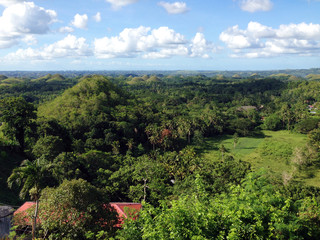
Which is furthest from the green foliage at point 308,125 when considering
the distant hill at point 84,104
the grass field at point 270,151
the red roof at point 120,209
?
the red roof at point 120,209

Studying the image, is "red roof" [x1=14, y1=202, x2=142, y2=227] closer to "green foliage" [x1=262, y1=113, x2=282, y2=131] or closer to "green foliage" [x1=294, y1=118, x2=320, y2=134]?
"green foliage" [x1=294, y1=118, x2=320, y2=134]

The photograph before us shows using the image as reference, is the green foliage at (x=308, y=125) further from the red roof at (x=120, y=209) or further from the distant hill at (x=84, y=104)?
the red roof at (x=120, y=209)

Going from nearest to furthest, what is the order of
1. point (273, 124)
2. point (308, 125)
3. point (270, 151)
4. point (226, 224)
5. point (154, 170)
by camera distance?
point (226, 224)
point (154, 170)
point (270, 151)
point (308, 125)
point (273, 124)

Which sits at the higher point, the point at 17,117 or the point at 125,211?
the point at 17,117

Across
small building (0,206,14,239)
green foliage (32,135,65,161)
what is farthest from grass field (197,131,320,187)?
small building (0,206,14,239)

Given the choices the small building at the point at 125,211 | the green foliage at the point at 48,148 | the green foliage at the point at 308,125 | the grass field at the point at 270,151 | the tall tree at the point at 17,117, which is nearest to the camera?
the small building at the point at 125,211

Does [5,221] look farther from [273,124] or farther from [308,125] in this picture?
[273,124]

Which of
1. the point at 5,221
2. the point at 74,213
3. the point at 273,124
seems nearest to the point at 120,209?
the point at 74,213
